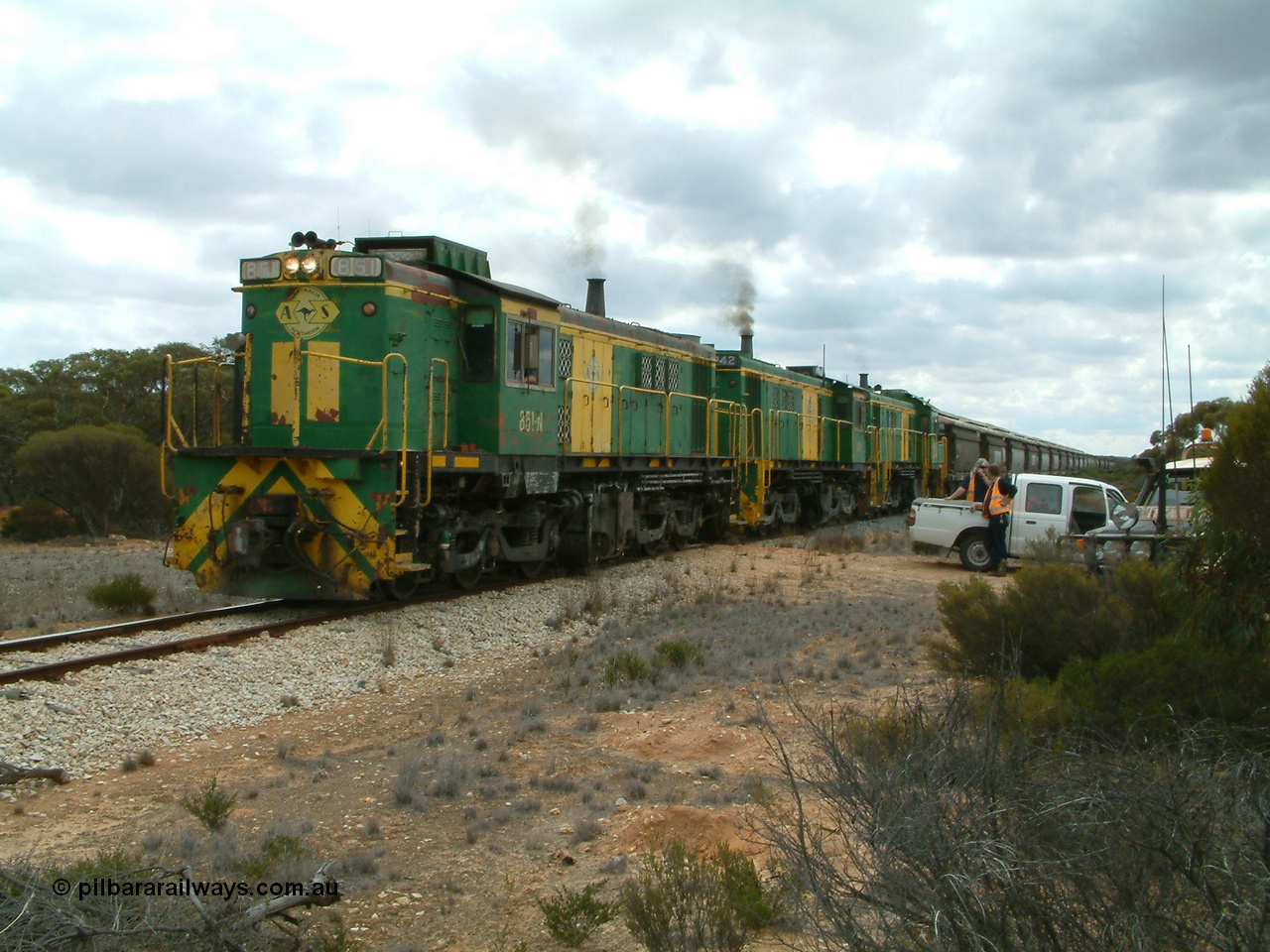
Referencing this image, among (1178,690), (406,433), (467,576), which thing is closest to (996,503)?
(467,576)

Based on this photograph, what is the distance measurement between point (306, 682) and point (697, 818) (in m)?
4.05

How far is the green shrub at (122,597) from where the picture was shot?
1048 cm

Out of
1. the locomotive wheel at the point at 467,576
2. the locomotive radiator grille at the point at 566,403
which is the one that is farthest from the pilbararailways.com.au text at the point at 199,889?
the locomotive radiator grille at the point at 566,403

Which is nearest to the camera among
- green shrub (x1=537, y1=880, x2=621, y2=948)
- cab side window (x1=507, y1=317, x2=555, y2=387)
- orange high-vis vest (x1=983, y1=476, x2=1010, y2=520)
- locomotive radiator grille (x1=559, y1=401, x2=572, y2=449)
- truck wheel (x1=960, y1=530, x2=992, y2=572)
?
green shrub (x1=537, y1=880, x2=621, y2=948)

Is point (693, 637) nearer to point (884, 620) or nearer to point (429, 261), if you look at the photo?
point (884, 620)

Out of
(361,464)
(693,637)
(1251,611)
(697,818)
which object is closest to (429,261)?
(361,464)

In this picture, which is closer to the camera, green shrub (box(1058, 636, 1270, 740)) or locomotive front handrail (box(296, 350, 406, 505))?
green shrub (box(1058, 636, 1270, 740))

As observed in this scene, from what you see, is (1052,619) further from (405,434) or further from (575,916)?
(405,434)

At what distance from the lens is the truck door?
15.0 m

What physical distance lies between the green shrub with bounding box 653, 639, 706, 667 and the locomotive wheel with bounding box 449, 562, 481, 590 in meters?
4.27

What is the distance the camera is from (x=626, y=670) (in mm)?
8016

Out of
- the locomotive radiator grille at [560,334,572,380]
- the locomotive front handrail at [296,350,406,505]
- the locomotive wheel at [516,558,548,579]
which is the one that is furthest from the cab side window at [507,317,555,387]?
the locomotive wheel at [516,558,548,579]

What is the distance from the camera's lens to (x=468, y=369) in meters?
11.8

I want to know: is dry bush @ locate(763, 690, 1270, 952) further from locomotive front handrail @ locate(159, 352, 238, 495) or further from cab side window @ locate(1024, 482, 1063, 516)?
cab side window @ locate(1024, 482, 1063, 516)
